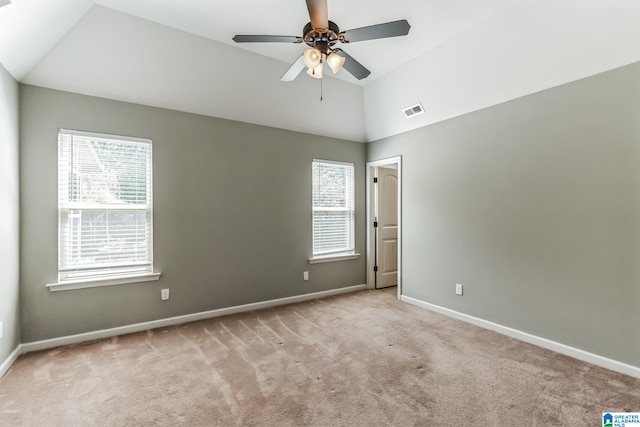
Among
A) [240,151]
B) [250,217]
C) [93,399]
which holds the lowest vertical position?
[93,399]

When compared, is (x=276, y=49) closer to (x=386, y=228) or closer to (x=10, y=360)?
(x=386, y=228)

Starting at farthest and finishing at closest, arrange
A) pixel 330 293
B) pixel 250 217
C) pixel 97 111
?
1. pixel 330 293
2. pixel 250 217
3. pixel 97 111

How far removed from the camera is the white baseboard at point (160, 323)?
9.26 ft

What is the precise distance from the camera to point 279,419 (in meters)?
1.86

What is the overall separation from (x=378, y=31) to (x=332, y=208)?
2976mm

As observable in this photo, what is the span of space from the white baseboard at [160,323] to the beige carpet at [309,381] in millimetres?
112

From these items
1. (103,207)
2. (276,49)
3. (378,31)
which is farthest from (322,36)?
(103,207)

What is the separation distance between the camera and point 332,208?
4.71 metres

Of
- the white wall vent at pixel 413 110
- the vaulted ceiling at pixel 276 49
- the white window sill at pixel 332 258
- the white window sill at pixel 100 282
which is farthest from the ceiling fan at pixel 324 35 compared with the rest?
the white window sill at pixel 332 258

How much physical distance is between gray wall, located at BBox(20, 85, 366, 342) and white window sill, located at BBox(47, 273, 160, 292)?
59 millimetres

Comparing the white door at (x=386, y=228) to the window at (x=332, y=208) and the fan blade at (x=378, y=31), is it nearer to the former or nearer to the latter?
the window at (x=332, y=208)

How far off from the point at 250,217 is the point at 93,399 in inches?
92.3

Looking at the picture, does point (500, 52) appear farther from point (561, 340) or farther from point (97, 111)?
point (97, 111)

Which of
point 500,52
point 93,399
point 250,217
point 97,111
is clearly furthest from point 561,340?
point 97,111
